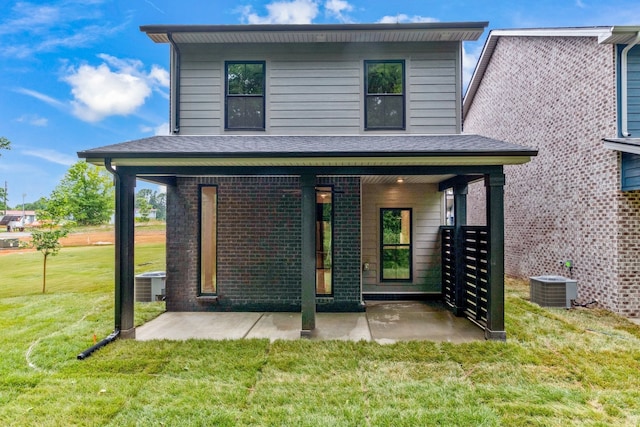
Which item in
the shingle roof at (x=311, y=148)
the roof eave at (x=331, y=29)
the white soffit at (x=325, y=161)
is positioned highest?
the roof eave at (x=331, y=29)

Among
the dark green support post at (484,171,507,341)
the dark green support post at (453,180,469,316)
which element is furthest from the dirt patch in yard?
the dark green support post at (484,171,507,341)

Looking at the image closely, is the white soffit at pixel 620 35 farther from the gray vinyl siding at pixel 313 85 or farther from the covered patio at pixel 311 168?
the covered patio at pixel 311 168

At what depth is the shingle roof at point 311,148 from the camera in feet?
14.5

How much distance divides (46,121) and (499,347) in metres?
58.1

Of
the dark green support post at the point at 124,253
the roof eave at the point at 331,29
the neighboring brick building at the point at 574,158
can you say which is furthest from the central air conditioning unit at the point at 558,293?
the dark green support post at the point at 124,253

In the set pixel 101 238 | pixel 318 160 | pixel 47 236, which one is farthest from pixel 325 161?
pixel 101 238

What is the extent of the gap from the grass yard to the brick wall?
1.64m

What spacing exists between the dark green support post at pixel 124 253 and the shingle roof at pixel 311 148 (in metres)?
0.52

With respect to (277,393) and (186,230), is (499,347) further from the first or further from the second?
(186,230)

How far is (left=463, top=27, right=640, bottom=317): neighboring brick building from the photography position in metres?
5.91

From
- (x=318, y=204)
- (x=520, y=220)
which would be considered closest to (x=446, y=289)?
(x=318, y=204)

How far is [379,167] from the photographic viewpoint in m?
4.79

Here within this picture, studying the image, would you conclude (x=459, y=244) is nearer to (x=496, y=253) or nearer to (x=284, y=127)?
(x=496, y=253)

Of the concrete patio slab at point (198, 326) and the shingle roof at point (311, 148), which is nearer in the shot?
the shingle roof at point (311, 148)
